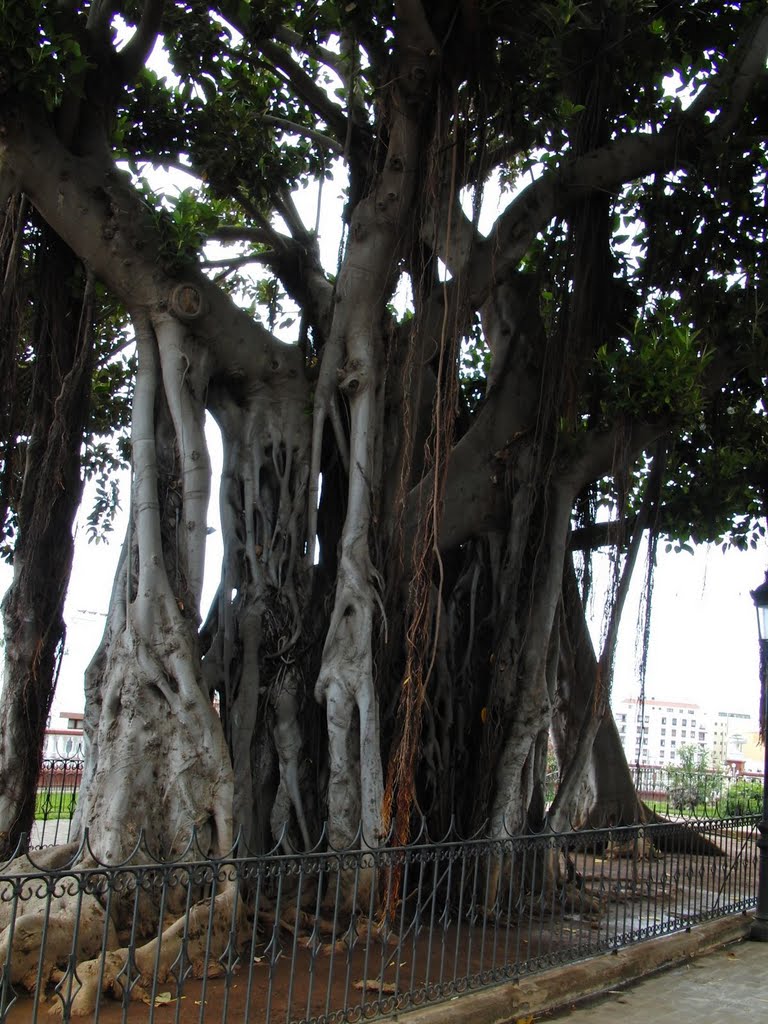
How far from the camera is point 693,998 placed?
5750 mm

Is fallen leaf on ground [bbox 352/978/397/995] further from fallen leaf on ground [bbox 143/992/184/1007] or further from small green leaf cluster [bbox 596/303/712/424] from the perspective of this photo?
small green leaf cluster [bbox 596/303/712/424]

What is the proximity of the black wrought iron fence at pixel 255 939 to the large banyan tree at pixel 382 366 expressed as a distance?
0.43 m

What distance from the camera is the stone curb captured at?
183 inches

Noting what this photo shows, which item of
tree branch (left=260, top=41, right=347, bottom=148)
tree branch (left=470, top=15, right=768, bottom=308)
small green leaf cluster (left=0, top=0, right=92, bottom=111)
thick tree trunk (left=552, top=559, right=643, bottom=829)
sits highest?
tree branch (left=260, top=41, right=347, bottom=148)

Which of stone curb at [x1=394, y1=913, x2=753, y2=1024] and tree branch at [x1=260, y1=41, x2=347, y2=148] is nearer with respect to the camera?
stone curb at [x1=394, y1=913, x2=753, y2=1024]

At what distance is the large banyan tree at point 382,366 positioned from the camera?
608cm

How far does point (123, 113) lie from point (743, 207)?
16.1 feet

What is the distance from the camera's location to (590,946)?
19.5ft

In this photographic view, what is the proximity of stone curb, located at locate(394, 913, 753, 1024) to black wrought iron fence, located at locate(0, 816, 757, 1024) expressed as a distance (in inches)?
2.9

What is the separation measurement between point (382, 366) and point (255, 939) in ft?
12.6

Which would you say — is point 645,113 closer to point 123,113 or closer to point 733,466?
point 733,466

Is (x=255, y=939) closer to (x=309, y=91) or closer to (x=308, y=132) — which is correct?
(x=309, y=91)

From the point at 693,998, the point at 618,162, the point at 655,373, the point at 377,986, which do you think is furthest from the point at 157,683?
the point at 618,162

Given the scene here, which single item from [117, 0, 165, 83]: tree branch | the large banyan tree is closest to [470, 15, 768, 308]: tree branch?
the large banyan tree
